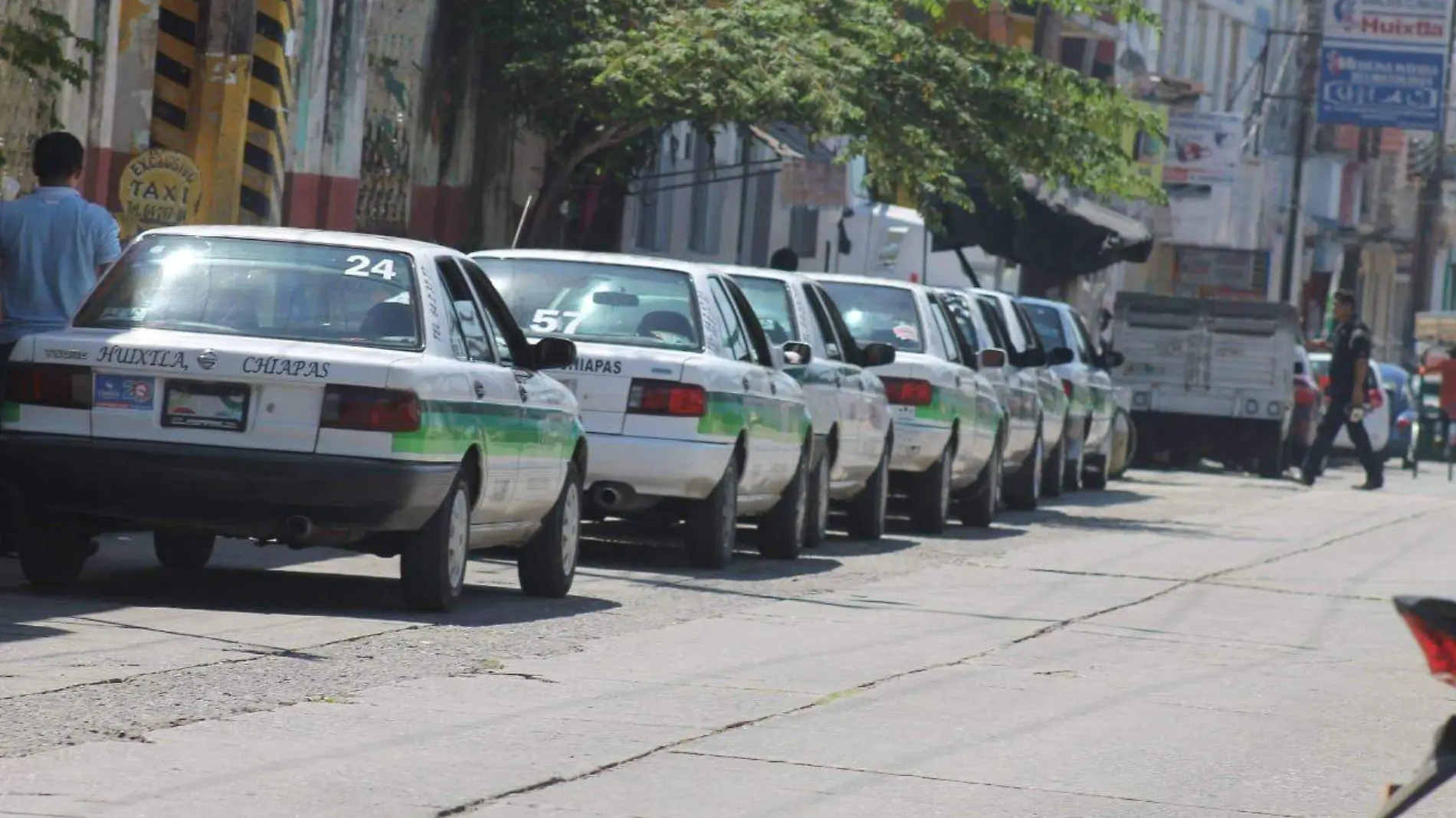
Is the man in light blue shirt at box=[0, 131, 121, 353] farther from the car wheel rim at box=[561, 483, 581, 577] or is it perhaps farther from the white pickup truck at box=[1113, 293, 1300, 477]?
the white pickup truck at box=[1113, 293, 1300, 477]

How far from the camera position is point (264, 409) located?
1132 centimetres

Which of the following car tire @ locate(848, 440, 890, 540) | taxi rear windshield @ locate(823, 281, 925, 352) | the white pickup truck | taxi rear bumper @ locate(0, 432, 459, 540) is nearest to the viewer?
taxi rear bumper @ locate(0, 432, 459, 540)

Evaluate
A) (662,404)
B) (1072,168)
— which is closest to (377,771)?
(662,404)

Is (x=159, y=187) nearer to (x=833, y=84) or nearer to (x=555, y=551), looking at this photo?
(x=555, y=551)

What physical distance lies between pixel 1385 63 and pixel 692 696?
42.7 metres

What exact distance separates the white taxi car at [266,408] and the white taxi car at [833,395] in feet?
17.7

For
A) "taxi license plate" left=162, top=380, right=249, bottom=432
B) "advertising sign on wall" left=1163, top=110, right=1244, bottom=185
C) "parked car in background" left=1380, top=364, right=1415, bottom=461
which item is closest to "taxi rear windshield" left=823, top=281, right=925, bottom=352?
"taxi license plate" left=162, top=380, right=249, bottom=432

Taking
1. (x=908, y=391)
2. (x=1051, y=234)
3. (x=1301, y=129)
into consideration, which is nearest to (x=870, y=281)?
(x=908, y=391)

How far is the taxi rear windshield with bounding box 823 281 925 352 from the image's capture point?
21031mm

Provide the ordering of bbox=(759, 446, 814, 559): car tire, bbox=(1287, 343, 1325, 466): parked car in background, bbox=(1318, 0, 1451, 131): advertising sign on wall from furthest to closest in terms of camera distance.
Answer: bbox=(1318, 0, 1451, 131): advertising sign on wall < bbox=(1287, 343, 1325, 466): parked car in background < bbox=(759, 446, 814, 559): car tire

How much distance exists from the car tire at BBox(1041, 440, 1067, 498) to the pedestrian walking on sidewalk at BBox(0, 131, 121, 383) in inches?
600

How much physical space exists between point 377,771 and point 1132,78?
5156cm

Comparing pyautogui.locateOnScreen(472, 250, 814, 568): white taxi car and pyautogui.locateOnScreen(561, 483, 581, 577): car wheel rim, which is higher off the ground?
pyautogui.locateOnScreen(472, 250, 814, 568): white taxi car

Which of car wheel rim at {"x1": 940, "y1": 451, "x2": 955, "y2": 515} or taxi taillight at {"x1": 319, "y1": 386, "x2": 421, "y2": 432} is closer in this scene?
taxi taillight at {"x1": 319, "y1": 386, "x2": 421, "y2": 432}
